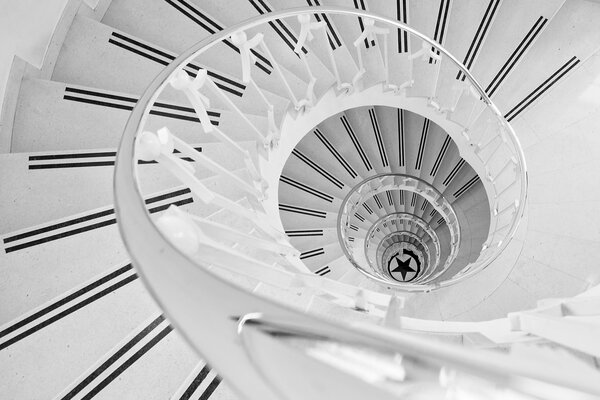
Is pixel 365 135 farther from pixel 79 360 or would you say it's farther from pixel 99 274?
pixel 79 360

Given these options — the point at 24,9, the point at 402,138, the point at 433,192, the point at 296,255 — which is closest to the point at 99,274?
the point at 296,255

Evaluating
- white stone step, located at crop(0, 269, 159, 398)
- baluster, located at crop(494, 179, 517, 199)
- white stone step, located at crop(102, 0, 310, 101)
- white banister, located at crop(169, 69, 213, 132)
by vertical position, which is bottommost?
baluster, located at crop(494, 179, 517, 199)

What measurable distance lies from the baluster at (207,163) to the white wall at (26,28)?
144 centimetres

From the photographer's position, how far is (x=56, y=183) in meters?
2.45

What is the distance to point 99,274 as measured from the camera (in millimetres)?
2299

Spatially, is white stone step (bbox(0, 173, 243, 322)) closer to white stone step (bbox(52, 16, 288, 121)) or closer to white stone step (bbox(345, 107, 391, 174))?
white stone step (bbox(52, 16, 288, 121))

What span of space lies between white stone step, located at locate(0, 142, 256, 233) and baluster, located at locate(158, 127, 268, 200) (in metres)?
0.60

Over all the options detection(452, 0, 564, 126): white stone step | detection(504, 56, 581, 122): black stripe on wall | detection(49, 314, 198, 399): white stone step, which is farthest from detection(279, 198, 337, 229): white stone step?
detection(49, 314, 198, 399): white stone step

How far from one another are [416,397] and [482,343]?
5.31 feet

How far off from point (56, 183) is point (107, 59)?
1.01 meters

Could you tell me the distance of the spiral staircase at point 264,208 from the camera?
0.76m

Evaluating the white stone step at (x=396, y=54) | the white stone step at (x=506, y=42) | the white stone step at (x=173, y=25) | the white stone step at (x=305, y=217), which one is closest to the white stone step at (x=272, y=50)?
the white stone step at (x=173, y=25)

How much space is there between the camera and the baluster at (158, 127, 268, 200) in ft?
5.76

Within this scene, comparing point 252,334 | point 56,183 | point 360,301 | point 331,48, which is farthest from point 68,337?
point 331,48
